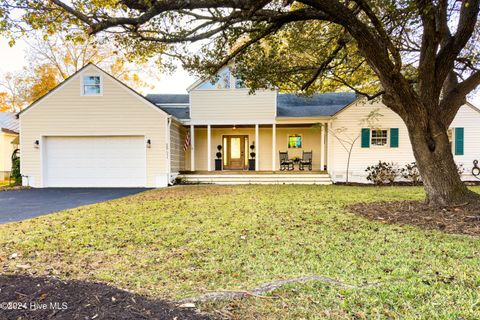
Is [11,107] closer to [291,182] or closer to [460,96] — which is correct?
[291,182]

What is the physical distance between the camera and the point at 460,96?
6.63 metres

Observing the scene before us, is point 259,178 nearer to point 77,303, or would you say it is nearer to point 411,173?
point 411,173

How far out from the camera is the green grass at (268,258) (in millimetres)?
2355

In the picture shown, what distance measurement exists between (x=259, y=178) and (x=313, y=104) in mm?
5971

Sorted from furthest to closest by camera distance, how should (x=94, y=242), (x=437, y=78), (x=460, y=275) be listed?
(x=437, y=78) < (x=94, y=242) < (x=460, y=275)

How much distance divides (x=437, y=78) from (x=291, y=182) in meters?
8.10

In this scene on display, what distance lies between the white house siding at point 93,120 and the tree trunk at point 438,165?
988 cm

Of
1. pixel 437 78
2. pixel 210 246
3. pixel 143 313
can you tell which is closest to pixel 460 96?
pixel 437 78

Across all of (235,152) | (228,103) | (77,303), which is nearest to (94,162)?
(228,103)

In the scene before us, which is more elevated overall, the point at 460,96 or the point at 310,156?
the point at 460,96

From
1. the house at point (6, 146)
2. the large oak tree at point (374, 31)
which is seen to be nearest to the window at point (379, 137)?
the large oak tree at point (374, 31)

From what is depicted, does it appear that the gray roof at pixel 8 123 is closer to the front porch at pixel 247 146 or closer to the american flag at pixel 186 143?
the american flag at pixel 186 143

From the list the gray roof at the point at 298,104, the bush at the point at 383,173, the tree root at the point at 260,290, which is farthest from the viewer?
the gray roof at the point at 298,104

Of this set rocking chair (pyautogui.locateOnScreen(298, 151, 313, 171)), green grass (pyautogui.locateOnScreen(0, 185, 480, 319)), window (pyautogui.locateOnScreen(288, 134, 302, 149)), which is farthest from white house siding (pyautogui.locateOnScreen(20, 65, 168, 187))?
window (pyautogui.locateOnScreen(288, 134, 302, 149))
